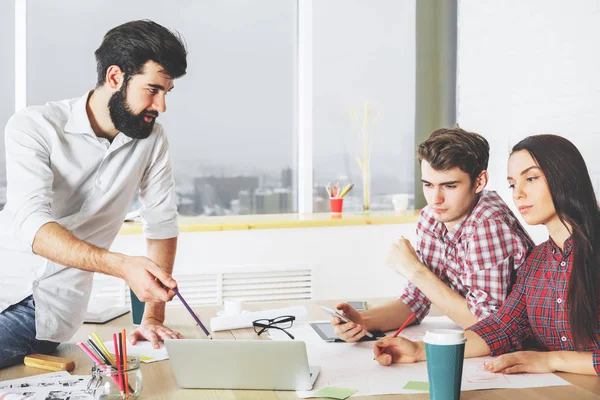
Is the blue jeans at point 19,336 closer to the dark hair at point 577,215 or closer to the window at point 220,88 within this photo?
the dark hair at point 577,215

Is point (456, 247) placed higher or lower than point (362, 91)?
lower

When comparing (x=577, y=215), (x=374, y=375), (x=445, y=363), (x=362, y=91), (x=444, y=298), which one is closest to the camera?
(x=445, y=363)

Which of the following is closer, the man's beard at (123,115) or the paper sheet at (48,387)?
the paper sheet at (48,387)

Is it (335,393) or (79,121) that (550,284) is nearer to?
(335,393)

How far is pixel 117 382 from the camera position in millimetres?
1512

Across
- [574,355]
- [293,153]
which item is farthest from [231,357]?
[293,153]

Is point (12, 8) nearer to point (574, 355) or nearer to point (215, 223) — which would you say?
point (215, 223)

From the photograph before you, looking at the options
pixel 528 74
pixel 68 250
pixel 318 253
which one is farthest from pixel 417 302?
pixel 528 74

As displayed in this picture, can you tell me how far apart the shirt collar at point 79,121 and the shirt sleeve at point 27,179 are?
82 millimetres

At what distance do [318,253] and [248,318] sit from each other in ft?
5.75

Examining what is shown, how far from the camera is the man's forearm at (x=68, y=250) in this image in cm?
188

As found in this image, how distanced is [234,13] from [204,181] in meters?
0.97

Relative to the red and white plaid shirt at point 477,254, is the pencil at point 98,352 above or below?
below

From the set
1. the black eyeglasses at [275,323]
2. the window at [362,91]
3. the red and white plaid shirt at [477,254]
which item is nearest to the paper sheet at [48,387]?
the black eyeglasses at [275,323]
